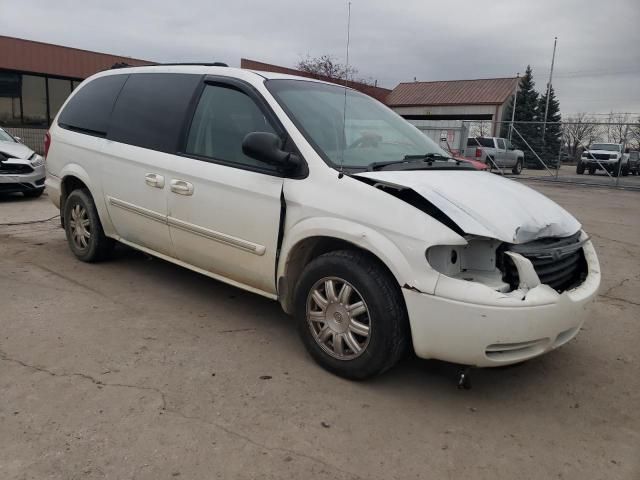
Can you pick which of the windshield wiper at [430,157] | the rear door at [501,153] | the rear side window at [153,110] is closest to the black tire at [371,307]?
the windshield wiper at [430,157]

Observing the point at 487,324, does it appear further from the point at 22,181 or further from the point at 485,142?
the point at 485,142

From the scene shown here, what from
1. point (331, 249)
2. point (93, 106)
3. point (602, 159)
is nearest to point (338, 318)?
point (331, 249)

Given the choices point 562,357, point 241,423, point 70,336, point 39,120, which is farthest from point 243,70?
point 39,120

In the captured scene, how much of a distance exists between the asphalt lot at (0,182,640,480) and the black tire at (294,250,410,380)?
0.48ft

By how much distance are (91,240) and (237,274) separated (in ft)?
6.91

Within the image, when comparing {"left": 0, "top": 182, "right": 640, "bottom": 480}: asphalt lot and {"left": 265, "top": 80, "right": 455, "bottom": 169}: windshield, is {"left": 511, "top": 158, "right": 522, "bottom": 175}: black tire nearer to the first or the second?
{"left": 0, "top": 182, "right": 640, "bottom": 480}: asphalt lot

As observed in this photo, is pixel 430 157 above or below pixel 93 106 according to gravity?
below

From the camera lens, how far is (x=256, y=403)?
9.56ft

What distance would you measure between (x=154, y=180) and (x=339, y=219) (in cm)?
178

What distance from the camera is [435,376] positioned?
3.37m

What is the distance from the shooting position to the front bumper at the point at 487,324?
105 inches

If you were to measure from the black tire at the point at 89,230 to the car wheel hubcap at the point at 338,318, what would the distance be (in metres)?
2.72

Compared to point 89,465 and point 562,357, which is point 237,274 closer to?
point 89,465

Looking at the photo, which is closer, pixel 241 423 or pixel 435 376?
pixel 241 423
